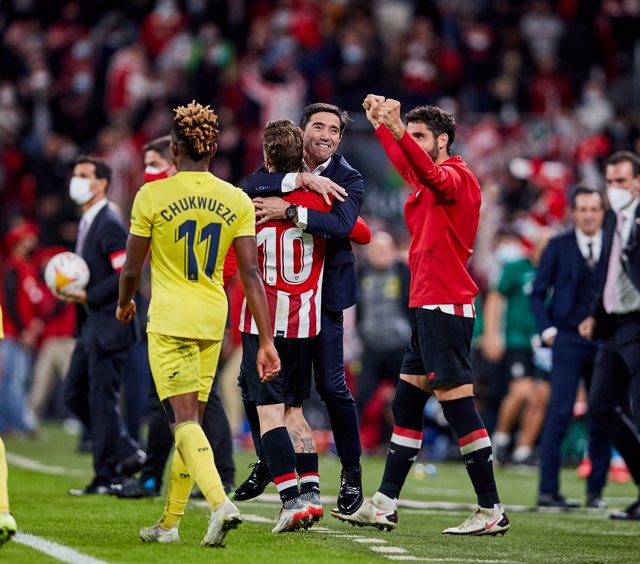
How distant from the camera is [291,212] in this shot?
24.7ft

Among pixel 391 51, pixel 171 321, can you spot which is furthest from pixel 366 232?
pixel 391 51

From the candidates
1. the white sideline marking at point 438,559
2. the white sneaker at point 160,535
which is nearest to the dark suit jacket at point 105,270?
the white sneaker at point 160,535

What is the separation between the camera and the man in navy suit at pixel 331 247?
7641 millimetres

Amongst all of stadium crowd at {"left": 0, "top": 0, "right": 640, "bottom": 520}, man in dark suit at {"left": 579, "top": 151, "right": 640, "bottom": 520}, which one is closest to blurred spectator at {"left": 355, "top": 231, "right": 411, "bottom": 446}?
stadium crowd at {"left": 0, "top": 0, "right": 640, "bottom": 520}

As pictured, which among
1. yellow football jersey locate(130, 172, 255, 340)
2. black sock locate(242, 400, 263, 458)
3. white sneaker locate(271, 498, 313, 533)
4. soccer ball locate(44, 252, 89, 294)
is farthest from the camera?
soccer ball locate(44, 252, 89, 294)

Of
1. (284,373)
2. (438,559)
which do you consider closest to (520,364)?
(284,373)

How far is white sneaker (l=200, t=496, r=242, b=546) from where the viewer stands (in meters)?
6.45

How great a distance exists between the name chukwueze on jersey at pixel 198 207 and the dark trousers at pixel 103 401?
3.43 m

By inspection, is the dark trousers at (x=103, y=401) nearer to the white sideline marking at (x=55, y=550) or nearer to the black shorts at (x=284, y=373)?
the black shorts at (x=284, y=373)

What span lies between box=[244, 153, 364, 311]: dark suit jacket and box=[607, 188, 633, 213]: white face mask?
7.37 ft

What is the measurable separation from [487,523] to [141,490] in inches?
116

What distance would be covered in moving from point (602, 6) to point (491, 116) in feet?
16.9

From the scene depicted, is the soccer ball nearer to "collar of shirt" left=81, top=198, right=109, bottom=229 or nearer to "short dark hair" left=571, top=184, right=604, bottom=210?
"collar of shirt" left=81, top=198, right=109, bottom=229

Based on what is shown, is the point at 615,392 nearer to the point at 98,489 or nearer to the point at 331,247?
the point at 331,247
